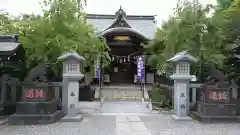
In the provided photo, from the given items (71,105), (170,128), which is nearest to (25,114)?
(71,105)

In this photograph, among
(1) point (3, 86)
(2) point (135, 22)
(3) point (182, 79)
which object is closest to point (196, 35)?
(3) point (182, 79)

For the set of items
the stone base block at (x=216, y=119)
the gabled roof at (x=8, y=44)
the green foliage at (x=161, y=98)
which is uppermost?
the gabled roof at (x=8, y=44)

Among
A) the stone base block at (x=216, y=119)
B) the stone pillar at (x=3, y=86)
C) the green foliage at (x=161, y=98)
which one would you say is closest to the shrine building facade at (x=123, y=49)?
the green foliage at (x=161, y=98)

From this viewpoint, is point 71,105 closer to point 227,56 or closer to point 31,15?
point 31,15

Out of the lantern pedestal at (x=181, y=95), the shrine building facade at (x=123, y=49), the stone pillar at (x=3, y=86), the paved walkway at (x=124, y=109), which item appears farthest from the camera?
the shrine building facade at (x=123, y=49)

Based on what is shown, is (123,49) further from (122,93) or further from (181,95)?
(181,95)

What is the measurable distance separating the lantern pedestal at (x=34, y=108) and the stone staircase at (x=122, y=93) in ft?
34.2

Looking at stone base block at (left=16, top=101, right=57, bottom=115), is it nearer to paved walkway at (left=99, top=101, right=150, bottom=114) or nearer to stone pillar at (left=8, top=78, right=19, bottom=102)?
stone pillar at (left=8, top=78, right=19, bottom=102)

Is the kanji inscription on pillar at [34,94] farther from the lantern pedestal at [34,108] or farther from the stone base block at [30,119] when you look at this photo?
the stone base block at [30,119]

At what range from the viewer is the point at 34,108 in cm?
1055

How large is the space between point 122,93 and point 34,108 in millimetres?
12151

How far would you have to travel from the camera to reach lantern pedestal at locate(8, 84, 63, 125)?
10414 millimetres

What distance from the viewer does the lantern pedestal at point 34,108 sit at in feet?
34.2

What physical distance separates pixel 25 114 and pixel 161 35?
11.4m
